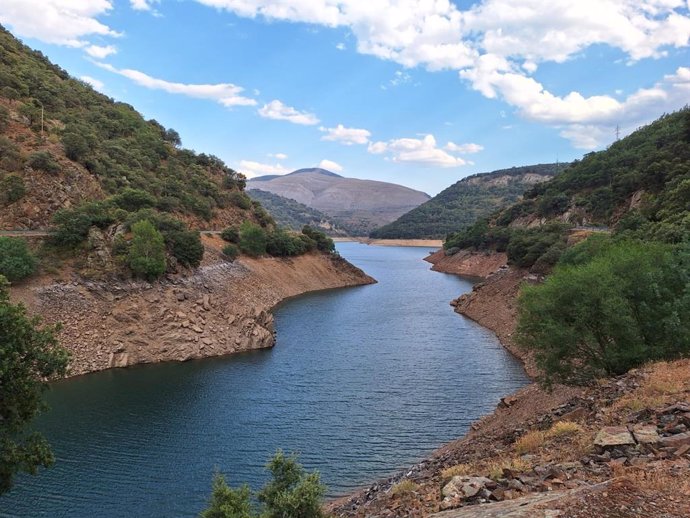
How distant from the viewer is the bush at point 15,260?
126 feet

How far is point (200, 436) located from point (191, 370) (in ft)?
42.9

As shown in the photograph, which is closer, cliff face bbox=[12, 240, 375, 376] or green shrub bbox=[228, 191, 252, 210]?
cliff face bbox=[12, 240, 375, 376]

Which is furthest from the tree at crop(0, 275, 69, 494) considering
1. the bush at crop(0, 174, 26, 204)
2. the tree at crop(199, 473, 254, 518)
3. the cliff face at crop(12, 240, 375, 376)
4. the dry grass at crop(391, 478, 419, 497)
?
the bush at crop(0, 174, 26, 204)

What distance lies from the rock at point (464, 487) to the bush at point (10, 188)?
176ft

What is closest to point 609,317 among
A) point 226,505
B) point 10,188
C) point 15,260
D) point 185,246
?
point 226,505

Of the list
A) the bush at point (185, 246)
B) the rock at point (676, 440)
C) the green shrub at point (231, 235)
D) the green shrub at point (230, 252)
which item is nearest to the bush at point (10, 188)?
the bush at point (185, 246)

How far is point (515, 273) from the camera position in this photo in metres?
70.4

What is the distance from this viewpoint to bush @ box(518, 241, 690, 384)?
72.2 ft

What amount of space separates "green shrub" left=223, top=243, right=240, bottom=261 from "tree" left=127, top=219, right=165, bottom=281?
70.5 ft

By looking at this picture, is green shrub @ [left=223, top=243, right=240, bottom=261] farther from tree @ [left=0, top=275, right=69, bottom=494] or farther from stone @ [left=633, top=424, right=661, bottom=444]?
stone @ [left=633, top=424, right=661, bottom=444]

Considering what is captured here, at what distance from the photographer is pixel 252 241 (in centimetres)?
7825

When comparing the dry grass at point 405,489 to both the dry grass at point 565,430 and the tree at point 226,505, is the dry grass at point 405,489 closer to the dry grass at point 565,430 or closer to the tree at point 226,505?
the tree at point 226,505

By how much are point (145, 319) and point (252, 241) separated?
3665 centimetres

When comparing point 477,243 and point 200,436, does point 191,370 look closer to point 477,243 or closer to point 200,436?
point 200,436
